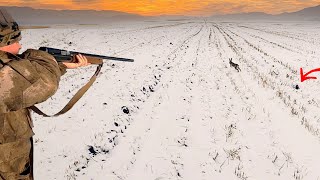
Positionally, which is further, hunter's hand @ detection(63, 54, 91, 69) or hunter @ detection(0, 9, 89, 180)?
hunter's hand @ detection(63, 54, 91, 69)

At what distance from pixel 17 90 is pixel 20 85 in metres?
0.03

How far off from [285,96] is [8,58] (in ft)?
28.5

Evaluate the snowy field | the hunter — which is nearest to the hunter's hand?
the hunter

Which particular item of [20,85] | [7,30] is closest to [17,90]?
[20,85]

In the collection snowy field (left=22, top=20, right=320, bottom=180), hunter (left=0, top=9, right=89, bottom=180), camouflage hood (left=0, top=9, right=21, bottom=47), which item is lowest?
snowy field (left=22, top=20, right=320, bottom=180)

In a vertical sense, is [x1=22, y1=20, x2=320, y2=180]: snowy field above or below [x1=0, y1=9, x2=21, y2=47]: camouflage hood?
below

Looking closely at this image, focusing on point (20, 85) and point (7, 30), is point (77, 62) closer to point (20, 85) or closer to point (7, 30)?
point (7, 30)

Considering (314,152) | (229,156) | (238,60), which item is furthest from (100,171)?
(238,60)

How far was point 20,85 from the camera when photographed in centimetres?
197

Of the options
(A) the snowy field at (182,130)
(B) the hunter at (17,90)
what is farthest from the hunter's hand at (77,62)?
(A) the snowy field at (182,130)

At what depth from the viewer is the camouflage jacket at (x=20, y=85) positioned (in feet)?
6.34

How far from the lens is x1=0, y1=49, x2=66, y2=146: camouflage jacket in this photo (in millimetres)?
1934

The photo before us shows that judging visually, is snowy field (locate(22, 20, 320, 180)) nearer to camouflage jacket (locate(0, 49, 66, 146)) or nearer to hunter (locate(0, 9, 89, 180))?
hunter (locate(0, 9, 89, 180))

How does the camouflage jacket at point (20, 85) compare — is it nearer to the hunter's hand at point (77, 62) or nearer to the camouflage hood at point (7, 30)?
the camouflage hood at point (7, 30)
